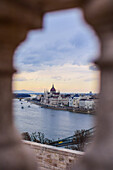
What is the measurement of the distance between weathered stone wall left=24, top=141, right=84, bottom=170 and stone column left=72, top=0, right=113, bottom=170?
289 cm

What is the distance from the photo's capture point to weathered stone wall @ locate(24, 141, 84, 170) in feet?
10.8

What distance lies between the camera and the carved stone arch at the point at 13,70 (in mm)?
484

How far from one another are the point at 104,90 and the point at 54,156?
324 cm

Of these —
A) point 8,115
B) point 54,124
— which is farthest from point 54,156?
point 54,124

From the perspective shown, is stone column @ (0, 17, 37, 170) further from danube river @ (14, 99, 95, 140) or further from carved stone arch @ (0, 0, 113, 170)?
danube river @ (14, 99, 95, 140)

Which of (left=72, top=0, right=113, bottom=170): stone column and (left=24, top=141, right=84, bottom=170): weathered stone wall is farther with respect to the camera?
(left=24, top=141, right=84, bottom=170): weathered stone wall

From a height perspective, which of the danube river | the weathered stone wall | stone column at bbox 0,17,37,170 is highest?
stone column at bbox 0,17,37,170

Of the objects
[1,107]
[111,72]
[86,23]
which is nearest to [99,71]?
[111,72]

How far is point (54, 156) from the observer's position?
345 centimetres

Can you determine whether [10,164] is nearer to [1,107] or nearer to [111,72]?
[1,107]

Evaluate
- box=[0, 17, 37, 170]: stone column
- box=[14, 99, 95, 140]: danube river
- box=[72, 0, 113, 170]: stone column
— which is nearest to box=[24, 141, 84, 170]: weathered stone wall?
box=[0, 17, 37, 170]: stone column

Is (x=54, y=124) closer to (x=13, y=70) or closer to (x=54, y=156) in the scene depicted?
(x=54, y=156)

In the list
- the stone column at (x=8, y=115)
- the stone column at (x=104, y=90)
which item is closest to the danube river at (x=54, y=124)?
the stone column at (x=8, y=115)

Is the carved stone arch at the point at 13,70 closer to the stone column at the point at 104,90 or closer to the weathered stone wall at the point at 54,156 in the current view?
the stone column at the point at 104,90
